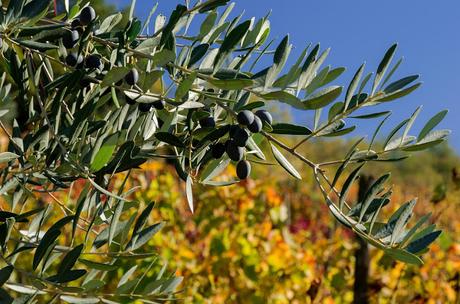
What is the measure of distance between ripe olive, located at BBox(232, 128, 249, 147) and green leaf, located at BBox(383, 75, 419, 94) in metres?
0.23

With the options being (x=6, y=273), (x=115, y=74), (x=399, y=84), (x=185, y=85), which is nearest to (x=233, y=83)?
(x=185, y=85)

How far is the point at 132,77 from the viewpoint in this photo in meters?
1.10

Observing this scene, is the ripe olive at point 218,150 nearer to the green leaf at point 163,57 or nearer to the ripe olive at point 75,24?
the green leaf at point 163,57

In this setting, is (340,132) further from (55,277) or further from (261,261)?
(261,261)

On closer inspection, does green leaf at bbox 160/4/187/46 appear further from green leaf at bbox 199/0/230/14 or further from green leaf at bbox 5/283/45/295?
green leaf at bbox 5/283/45/295

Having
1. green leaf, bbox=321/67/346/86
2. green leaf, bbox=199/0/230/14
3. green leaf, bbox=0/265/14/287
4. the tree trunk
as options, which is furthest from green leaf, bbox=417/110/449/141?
the tree trunk

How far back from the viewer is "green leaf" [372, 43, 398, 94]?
114 cm

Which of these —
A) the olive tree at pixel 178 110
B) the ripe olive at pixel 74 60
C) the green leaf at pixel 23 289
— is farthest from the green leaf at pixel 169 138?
the green leaf at pixel 23 289

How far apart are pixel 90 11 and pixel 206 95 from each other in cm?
26

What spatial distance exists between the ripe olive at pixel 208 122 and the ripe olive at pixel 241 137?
83 millimetres

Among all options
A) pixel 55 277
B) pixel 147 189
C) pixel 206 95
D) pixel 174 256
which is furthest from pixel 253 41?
pixel 147 189

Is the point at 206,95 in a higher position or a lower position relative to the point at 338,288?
higher

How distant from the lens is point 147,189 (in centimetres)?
510

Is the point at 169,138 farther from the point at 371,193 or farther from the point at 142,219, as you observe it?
the point at 371,193
